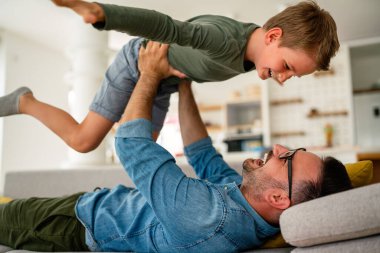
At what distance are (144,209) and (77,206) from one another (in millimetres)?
328

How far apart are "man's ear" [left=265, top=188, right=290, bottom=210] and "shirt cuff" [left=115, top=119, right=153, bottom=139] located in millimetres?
495

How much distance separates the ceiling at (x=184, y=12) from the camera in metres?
5.18

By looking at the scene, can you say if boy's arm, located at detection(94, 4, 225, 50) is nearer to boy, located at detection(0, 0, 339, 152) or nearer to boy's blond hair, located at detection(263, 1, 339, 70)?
boy, located at detection(0, 0, 339, 152)

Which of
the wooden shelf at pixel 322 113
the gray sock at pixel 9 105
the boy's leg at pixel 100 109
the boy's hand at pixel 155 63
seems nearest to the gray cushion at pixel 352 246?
the boy's hand at pixel 155 63

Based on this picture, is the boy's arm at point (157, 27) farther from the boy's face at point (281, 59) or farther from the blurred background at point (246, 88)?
the blurred background at point (246, 88)

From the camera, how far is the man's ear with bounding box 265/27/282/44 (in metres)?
1.52

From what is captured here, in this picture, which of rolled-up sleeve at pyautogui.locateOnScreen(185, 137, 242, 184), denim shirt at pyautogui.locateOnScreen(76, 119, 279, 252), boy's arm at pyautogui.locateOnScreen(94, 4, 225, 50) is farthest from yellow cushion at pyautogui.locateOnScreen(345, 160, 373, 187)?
boy's arm at pyautogui.locateOnScreen(94, 4, 225, 50)

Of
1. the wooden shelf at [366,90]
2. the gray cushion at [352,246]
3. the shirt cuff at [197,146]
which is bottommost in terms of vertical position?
the gray cushion at [352,246]

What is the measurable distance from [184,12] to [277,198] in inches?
180

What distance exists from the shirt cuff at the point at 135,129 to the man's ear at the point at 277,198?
1.62ft

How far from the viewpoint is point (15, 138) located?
614 cm

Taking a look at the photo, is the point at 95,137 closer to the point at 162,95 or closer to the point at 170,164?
the point at 162,95

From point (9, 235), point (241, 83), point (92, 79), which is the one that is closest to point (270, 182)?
point (9, 235)

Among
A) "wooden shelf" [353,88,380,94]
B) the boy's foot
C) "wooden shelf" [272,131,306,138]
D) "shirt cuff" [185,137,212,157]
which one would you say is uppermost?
the boy's foot
